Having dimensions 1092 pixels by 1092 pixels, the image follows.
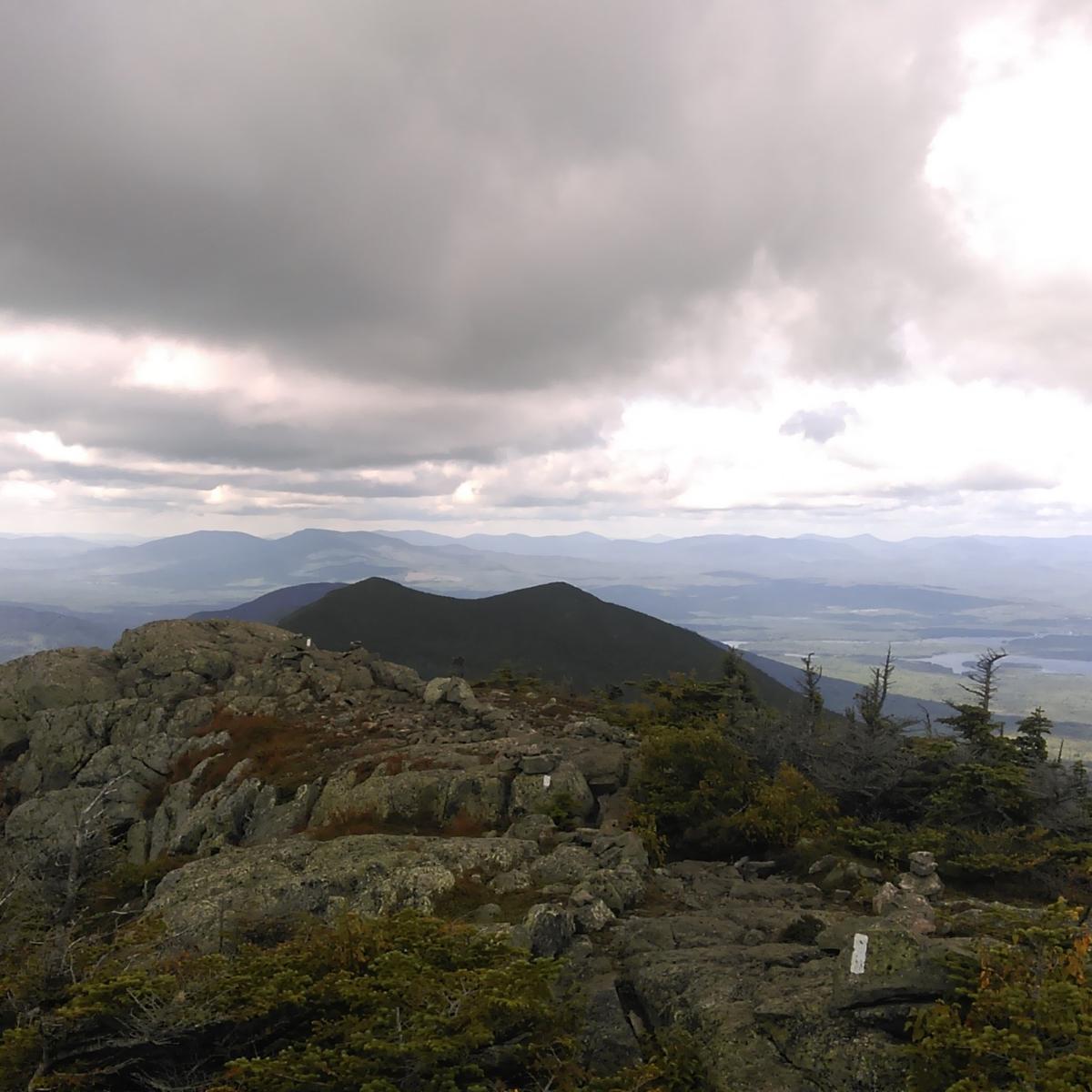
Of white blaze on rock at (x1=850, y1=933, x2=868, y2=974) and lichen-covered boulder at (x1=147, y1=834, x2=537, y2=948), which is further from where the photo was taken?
lichen-covered boulder at (x1=147, y1=834, x2=537, y2=948)

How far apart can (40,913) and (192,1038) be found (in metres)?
11.3

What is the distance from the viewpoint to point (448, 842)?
17422 mm

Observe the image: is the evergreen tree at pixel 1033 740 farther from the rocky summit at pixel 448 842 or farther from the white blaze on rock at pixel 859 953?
the white blaze on rock at pixel 859 953

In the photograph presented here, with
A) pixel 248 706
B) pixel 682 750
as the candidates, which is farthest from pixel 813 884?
pixel 248 706

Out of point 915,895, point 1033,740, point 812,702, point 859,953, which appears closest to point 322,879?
point 859,953

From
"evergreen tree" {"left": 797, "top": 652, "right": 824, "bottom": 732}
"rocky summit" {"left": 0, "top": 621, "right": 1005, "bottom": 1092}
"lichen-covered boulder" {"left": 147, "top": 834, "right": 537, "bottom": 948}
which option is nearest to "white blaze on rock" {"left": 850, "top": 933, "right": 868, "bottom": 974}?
Answer: "rocky summit" {"left": 0, "top": 621, "right": 1005, "bottom": 1092}

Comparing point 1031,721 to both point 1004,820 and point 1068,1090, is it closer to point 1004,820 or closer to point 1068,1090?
point 1004,820

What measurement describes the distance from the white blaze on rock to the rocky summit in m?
0.05

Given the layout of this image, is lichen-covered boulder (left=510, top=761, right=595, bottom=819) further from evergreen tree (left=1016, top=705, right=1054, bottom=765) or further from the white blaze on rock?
evergreen tree (left=1016, top=705, right=1054, bottom=765)

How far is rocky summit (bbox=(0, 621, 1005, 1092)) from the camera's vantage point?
903 centimetres

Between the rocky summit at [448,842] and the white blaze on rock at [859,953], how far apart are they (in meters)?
0.05

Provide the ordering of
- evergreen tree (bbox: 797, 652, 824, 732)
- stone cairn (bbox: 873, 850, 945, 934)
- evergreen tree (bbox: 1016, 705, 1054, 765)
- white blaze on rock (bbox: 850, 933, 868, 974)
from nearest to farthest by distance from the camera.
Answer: white blaze on rock (bbox: 850, 933, 868, 974) → stone cairn (bbox: 873, 850, 945, 934) → evergreen tree (bbox: 1016, 705, 1054, 765) → evergreen tree (bbox: 797, 652, 824, 732)

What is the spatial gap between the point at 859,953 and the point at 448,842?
11590 millimetres

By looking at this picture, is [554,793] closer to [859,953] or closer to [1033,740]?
[859,953]
